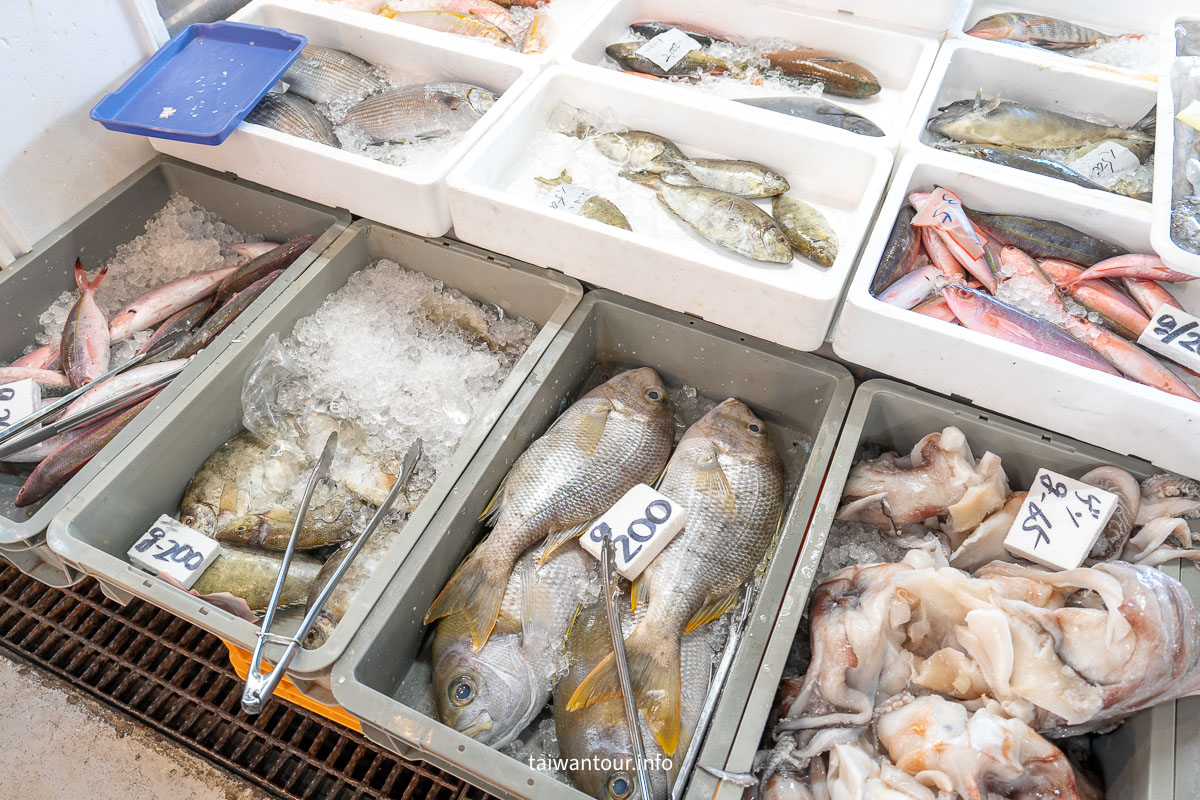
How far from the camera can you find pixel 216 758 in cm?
215

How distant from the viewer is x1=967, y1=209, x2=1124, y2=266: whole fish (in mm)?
1940

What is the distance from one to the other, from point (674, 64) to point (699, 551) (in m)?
1.63

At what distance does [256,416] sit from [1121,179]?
2486 mm

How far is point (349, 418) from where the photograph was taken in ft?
6.92

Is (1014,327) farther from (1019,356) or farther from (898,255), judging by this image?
(898,255)

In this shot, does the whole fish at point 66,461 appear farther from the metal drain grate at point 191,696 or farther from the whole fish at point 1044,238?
the whole fish at point 1044,238

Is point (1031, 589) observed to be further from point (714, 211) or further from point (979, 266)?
point (714, 211)

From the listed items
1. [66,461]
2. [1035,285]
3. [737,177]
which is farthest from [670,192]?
[66,461]

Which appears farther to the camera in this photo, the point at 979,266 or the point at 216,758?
the point at 216,758

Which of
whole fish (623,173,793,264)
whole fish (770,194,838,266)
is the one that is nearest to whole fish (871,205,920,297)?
whole fish (770,194,838,266)

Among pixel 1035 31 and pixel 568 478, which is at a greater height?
pixel 1035 31

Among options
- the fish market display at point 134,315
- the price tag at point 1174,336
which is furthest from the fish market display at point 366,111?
the price tag at point 1174,336

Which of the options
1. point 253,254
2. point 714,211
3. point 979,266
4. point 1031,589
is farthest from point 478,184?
point 1031,589

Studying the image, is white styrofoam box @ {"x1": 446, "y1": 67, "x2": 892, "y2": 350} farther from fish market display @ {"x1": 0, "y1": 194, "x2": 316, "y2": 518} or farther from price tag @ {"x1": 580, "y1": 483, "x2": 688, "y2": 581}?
fish market display @ {"x1": 0, "y1": 194, "x2": 316, "y2": 518}
